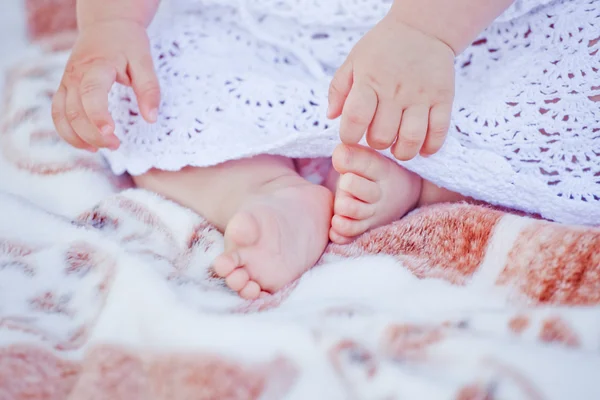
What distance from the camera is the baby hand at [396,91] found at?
1.94ft

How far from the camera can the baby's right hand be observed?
0.70 meters

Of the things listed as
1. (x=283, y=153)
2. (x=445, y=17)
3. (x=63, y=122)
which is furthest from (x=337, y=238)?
(x=63, y=122)

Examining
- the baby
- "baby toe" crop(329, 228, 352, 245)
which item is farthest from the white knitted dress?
"baby toe" crop(329, 228, 352, 245)

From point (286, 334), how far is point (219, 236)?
0.24 metres

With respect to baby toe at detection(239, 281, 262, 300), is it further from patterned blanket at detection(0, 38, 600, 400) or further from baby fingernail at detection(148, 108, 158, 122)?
baby fingernail at detection(148, 108, 158, 122)

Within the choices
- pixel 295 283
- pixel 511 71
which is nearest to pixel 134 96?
pixel 295 283

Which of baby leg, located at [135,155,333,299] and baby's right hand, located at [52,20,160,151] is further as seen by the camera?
baby's right hand, located at [52,20,160,151]

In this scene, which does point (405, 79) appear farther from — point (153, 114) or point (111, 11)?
point (111, 11)

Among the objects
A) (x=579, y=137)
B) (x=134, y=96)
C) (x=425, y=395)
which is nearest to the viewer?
(x=425, y=395)

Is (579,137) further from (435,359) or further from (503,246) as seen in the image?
(435,359)

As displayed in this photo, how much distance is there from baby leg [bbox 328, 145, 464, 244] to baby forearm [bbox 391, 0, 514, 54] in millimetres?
144

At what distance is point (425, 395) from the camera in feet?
1.42

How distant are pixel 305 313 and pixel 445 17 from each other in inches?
13.4

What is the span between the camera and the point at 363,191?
66 centimetres
